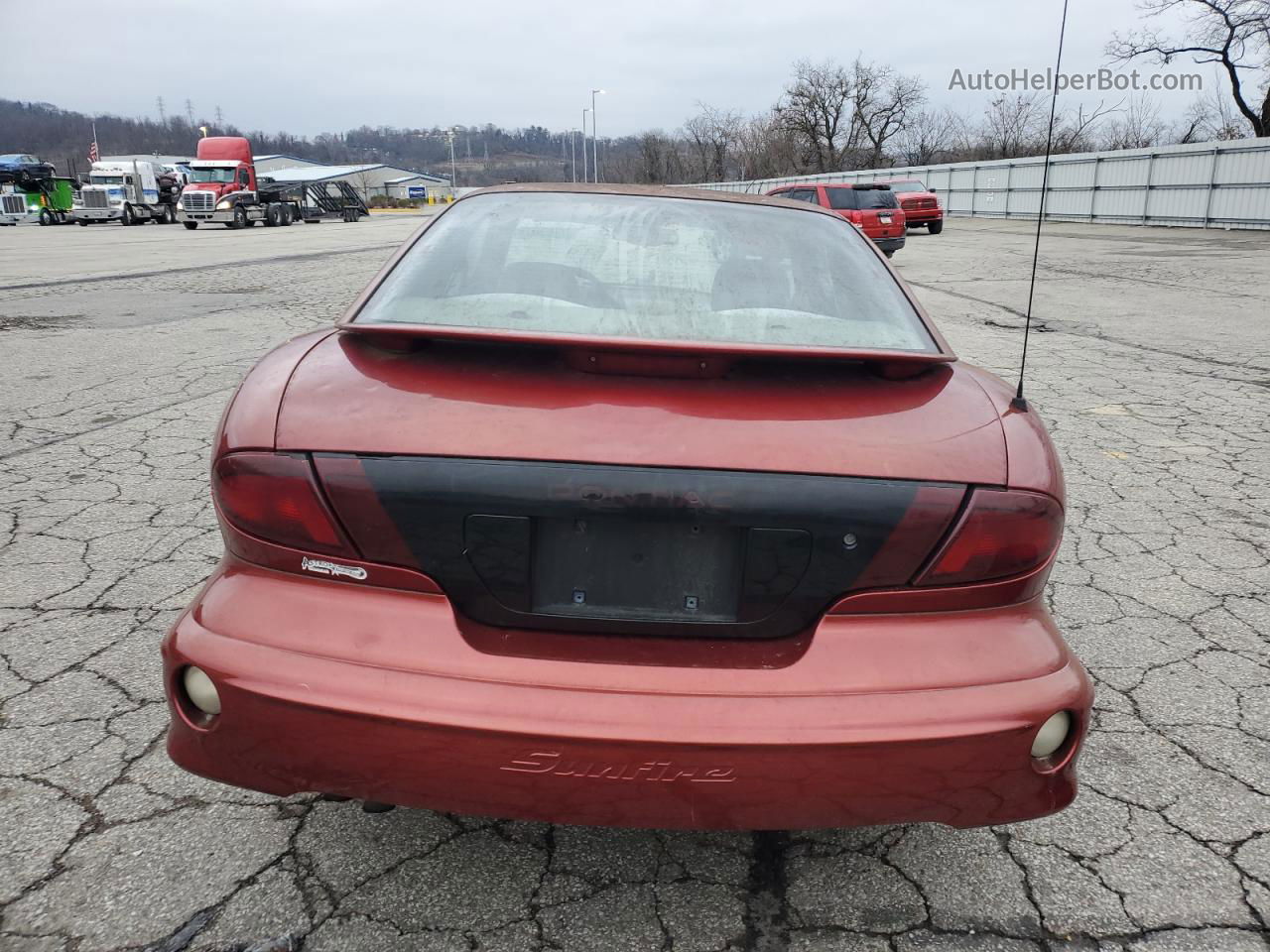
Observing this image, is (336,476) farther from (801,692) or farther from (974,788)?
(974,788)

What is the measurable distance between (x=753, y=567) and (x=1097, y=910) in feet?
3.55

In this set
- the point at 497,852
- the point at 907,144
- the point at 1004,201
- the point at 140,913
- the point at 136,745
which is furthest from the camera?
the point at 907,144

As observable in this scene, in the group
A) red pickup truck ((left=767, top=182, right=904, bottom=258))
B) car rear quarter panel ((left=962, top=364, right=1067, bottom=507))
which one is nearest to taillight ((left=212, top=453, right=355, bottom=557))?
car rear quarter panel ((left=962, top=364, right=1067, bottom=507))

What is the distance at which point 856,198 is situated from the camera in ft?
60.8

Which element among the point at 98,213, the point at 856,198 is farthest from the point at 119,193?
the point at 856,198

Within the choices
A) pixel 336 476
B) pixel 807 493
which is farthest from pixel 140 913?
pixel 807 493

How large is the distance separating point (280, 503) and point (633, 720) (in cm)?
74

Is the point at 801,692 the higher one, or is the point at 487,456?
the point at 487,456

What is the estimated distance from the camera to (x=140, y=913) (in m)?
1.75

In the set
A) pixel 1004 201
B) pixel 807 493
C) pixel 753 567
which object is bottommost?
pixel 753 567

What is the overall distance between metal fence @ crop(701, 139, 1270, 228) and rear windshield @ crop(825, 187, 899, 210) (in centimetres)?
837

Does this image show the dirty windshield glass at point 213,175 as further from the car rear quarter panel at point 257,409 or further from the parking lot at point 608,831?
the car rear quarter panel at point 257,409

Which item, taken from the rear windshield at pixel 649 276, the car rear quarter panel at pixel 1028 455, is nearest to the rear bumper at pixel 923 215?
the rear windshield at pixel 649 276

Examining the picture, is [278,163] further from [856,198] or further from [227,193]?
[856,198]
